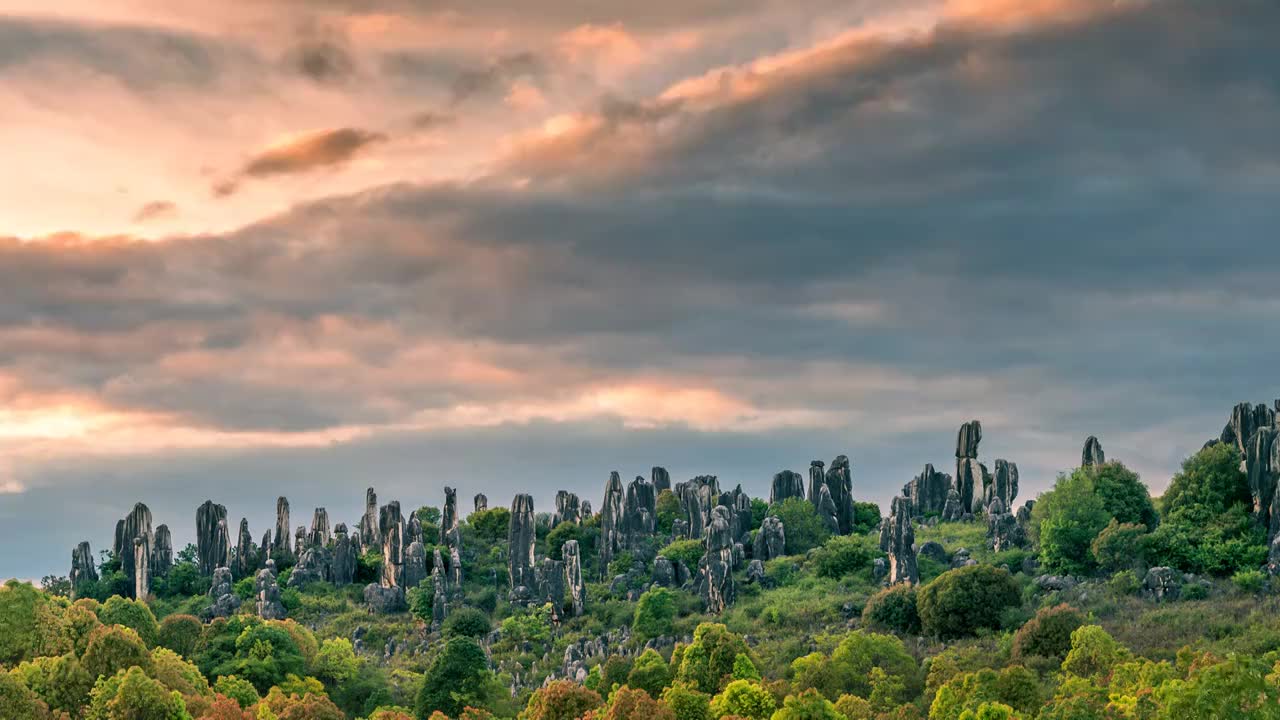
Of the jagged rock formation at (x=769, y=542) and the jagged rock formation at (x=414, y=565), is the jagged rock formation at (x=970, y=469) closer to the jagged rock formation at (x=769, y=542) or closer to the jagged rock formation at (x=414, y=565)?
the jagged rock formation at (x=769, y=542)

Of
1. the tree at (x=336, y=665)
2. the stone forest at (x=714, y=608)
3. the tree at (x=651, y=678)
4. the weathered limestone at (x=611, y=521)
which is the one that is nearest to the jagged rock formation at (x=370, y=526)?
the stone forest at (x=714, y=608)

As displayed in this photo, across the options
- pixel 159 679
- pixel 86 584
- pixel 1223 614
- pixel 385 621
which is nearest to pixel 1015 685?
pixel 1223 614

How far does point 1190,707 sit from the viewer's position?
1980 inches

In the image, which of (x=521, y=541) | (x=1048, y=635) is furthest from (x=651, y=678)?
(x=521, y=541)

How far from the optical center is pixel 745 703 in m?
70.7

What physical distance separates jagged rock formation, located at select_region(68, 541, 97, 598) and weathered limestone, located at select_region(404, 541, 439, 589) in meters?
40.1

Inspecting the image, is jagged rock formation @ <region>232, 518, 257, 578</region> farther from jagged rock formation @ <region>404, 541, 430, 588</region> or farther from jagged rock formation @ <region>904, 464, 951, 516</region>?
jagged rock formation @ <region>904, 464, 951, 516</region>

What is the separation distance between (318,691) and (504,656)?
20592 mm

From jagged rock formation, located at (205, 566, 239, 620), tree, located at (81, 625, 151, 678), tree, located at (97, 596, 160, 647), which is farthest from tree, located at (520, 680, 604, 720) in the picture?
jagged rock formation, located at (205, 566, 239, 620)

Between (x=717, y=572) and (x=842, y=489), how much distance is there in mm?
39992

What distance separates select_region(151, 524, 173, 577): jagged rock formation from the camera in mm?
155125

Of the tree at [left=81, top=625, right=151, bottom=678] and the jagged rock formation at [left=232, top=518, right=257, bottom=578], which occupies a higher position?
the jagged rock formation at [left=232, top=518, right=257, bottom=578]

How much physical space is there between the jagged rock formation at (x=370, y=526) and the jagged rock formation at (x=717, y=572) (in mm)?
43549

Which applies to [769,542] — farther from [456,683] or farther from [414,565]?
[456,683]
